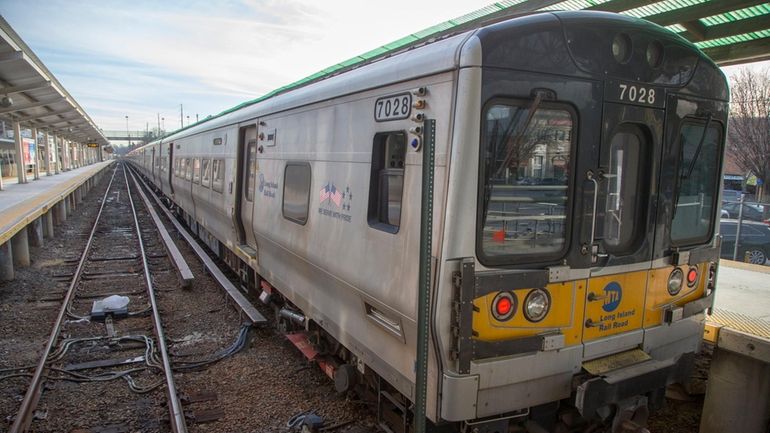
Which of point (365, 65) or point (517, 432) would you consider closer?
point (517, 432)

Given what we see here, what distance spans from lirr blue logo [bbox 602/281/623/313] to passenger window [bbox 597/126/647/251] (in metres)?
0.26

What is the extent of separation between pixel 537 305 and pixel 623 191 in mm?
1095

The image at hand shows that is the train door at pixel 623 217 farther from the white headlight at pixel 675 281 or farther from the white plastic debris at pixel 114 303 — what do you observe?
the white plastic debris at pixel 114 303

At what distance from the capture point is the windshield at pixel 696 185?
3883 millimetres

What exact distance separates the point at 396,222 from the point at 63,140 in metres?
39.6

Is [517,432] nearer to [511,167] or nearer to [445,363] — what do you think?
[445,363]

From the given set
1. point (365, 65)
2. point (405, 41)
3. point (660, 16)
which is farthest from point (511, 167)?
point (660, 16)

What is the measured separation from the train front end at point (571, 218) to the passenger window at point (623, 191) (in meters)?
0.01

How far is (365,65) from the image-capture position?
14.1ft

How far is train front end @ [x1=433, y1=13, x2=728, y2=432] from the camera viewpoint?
2959 millimetres

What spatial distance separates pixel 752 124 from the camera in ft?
63.9

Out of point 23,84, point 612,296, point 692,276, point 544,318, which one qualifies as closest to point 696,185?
point 692,276

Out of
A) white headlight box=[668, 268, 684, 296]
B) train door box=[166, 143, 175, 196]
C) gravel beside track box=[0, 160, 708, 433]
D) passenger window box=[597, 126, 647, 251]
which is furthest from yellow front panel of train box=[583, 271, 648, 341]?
train door box=[166, 143, 175, 196]

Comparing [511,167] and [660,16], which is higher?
[660,16]
